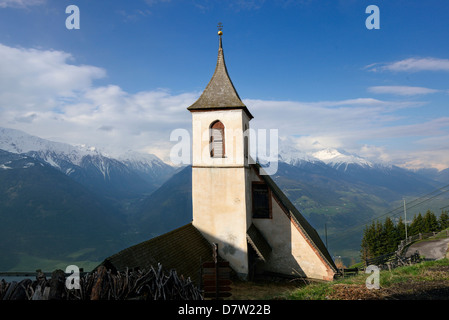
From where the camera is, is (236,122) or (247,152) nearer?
(236,122)

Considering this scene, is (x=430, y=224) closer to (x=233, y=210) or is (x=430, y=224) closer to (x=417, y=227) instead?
(x=417, y=227)

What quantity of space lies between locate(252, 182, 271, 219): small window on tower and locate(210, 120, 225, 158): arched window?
3915 millimetres

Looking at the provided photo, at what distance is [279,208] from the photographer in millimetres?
19969

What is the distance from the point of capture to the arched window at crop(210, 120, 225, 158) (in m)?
18.6

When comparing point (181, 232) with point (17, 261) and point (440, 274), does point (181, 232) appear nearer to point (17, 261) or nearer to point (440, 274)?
point (440, 274)

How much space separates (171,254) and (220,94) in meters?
10.9

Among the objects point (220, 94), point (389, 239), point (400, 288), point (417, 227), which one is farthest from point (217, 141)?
point (417, 227)

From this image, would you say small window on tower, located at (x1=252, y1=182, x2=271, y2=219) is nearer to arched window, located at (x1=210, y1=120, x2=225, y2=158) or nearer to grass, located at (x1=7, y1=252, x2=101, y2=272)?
arched window, located at (x1=210, y1=120, x2=225, y2=158)

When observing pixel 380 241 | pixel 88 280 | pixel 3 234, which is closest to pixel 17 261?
pixel 3 234

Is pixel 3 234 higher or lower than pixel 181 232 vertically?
lower

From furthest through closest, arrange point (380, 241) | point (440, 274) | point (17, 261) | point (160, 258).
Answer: point (17, 261) < point (380, 241) < point (160, 258) < point (440, 274)

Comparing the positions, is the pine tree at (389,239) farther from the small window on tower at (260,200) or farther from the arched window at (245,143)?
A: the arched window at (245,143)

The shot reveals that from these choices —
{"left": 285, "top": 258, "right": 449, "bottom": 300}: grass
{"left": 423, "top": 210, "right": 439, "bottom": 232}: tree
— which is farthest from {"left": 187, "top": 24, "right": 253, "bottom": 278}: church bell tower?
{"left": 423, "top": 210, "right": 439, "bottom": 232}: tree
